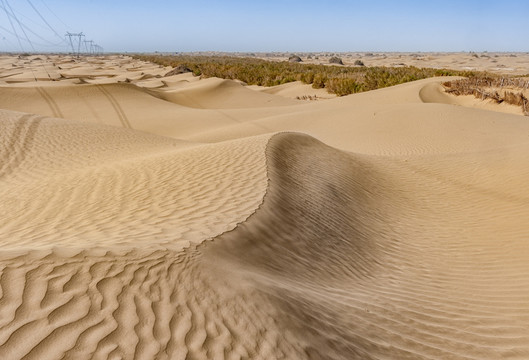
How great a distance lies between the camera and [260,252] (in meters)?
4.77

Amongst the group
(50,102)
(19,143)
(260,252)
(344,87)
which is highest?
(260,252)

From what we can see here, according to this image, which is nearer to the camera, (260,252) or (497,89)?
(260,252)

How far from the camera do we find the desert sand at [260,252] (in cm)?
297

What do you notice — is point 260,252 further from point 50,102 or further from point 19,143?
point 50,102

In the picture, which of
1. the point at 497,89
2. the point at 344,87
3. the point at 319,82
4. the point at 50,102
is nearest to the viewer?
the point at 497,89

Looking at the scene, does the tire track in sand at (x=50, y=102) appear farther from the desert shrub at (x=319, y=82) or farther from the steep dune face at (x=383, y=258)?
the desert shrub at (x=319, y=82)

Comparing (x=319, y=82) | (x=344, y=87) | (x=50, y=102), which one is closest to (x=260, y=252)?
(x=50, y=102)

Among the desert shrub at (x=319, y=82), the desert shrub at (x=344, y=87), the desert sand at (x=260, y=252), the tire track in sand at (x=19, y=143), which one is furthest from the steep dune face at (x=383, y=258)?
the desert shrub at (x=319, y=82)

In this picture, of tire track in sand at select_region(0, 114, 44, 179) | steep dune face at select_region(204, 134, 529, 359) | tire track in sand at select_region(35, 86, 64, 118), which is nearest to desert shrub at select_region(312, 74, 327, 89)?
tire track in sand at select_region(35, 86, 64, 118)

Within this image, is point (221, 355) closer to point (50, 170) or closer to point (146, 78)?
point (50, 170)

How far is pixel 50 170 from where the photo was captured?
36.6 feet

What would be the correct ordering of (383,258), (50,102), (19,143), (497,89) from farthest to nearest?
(50,102) → (497,89) → (19,143) → (383,258)

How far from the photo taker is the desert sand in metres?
2.97

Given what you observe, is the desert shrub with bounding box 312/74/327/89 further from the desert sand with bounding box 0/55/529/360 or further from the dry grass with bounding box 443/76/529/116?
the desert sand with bounding box 0/55/529/360
